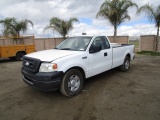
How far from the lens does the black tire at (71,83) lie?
3.76m

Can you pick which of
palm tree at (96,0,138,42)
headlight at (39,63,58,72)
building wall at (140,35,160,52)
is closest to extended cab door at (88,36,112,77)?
headlight at (39,63,58,72)

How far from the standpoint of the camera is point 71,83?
13.1 feet

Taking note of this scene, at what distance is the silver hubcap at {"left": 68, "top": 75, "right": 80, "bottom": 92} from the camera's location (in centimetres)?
396

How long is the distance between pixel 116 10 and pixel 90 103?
12334 mm

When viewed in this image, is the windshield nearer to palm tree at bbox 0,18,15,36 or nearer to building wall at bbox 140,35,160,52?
building wall at bbox 140,35,160,52

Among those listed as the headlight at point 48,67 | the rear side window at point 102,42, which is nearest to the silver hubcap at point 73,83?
the headlight at point 48,67

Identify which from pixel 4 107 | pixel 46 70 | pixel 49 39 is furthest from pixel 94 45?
pixel 49 39

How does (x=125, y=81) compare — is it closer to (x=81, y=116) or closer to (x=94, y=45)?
(x=94, y=45)

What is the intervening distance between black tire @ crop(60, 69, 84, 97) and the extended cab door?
486 millimetres

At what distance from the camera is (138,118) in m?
2.91

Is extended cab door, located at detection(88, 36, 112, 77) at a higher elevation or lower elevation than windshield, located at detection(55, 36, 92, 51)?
lower

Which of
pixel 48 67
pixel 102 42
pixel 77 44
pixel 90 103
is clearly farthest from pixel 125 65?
pixel 48 67

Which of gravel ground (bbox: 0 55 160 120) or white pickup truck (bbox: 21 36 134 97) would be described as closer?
gravel ground (bbox: 0 55 160 120)

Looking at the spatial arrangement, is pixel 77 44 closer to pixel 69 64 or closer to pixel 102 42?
pixel 102 42
